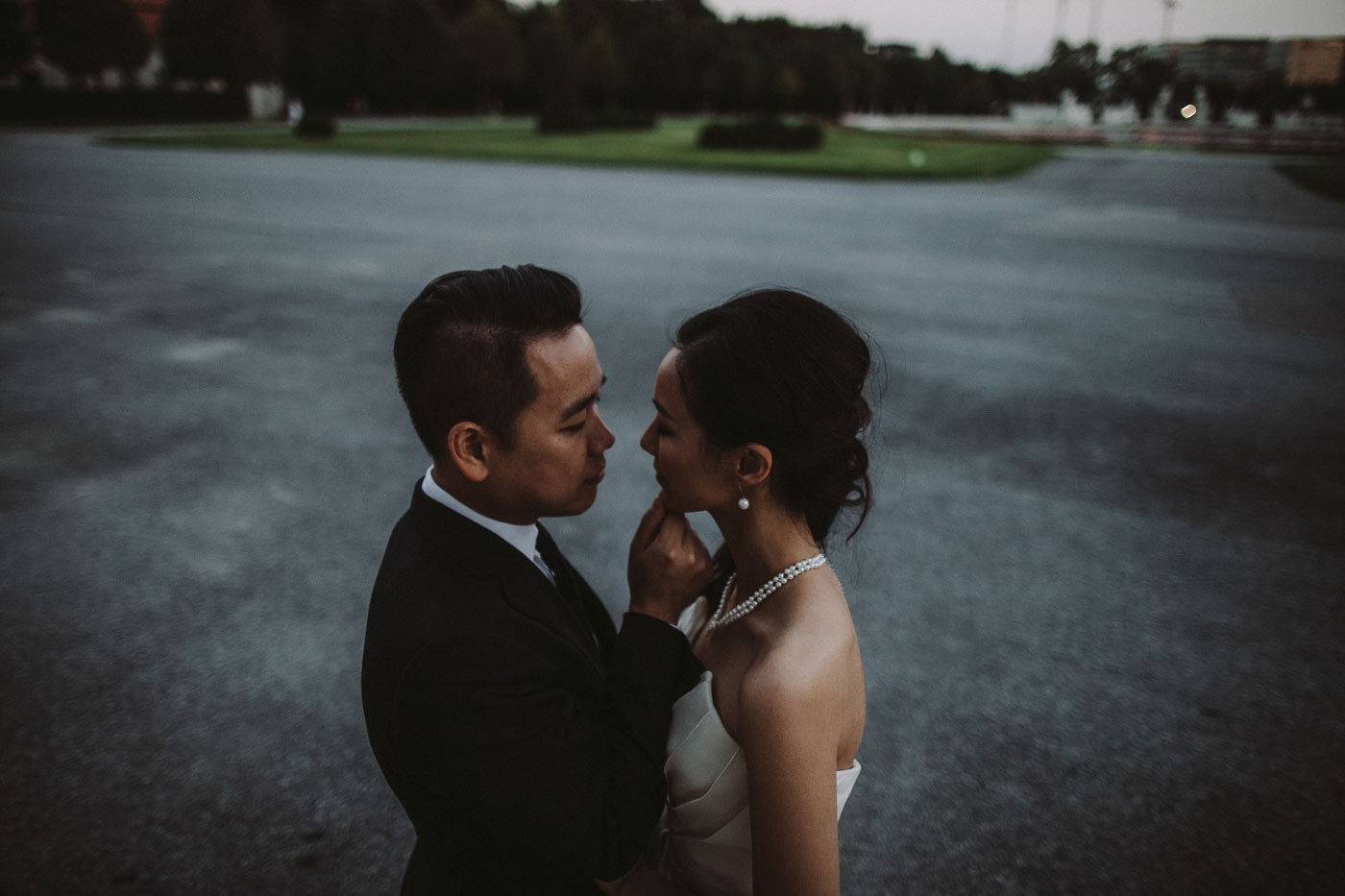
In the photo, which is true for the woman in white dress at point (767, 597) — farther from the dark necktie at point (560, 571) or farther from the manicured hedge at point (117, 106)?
the manicured hedge at point (117, 106)

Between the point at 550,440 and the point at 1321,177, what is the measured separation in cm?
2962

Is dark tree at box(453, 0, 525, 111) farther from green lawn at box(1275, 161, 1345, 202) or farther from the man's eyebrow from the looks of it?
the man's eyebrow

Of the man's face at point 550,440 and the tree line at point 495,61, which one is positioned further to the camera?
the tree line at point 495,61

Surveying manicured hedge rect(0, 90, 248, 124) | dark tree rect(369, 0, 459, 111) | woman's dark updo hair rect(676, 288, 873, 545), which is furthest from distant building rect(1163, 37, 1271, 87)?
dark tree rect(369, 0, 459, 111)

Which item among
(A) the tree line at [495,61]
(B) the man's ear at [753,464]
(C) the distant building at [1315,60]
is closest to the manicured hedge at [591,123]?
(A) the tree line at [495,61]

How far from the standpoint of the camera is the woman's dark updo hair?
5.41 ft

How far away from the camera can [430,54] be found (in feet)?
196

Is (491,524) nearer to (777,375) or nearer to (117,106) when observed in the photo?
(777,375)

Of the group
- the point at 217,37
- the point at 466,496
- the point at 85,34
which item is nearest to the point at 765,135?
the point at 466,496

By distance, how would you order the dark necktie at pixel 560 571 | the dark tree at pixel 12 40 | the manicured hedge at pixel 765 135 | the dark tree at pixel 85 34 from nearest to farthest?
the dark necktie at pixel 560 571
the manicured hedge at pixel 765 135
the dark tree at pixel 12 40
the dark tree at pixel 85 34

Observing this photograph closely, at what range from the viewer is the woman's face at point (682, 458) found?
1727 millimetres

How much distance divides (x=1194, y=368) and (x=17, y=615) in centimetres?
866

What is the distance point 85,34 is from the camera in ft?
152

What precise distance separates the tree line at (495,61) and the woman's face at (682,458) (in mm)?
17957
